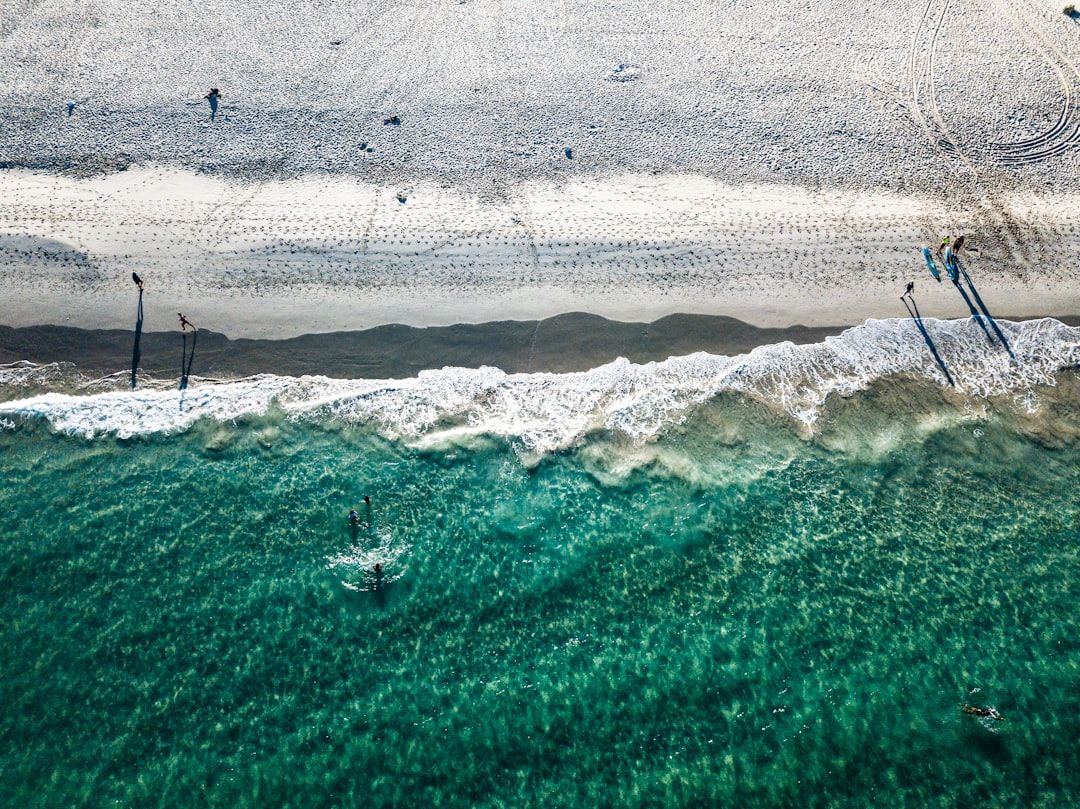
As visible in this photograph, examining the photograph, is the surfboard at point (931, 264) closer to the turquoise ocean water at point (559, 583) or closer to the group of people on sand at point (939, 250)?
the group of people on sand at point (939, 250)

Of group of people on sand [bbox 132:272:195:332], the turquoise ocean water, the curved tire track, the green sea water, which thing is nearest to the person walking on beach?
group of people on sand [bbox 132:272:195:332]

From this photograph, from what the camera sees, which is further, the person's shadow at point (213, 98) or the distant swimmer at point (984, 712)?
the person's shadow at point (213, 98)

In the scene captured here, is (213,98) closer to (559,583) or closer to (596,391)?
(596,391)

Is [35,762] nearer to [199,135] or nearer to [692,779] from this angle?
[692,779]

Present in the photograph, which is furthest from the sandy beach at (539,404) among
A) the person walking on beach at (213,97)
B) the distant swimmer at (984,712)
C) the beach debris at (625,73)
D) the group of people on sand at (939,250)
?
the beach debris at (625,73)

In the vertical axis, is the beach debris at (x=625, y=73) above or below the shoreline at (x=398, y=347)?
above

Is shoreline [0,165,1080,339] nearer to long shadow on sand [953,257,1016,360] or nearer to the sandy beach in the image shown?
the sandy beach

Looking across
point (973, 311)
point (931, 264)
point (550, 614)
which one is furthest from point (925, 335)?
point (550, 614)
